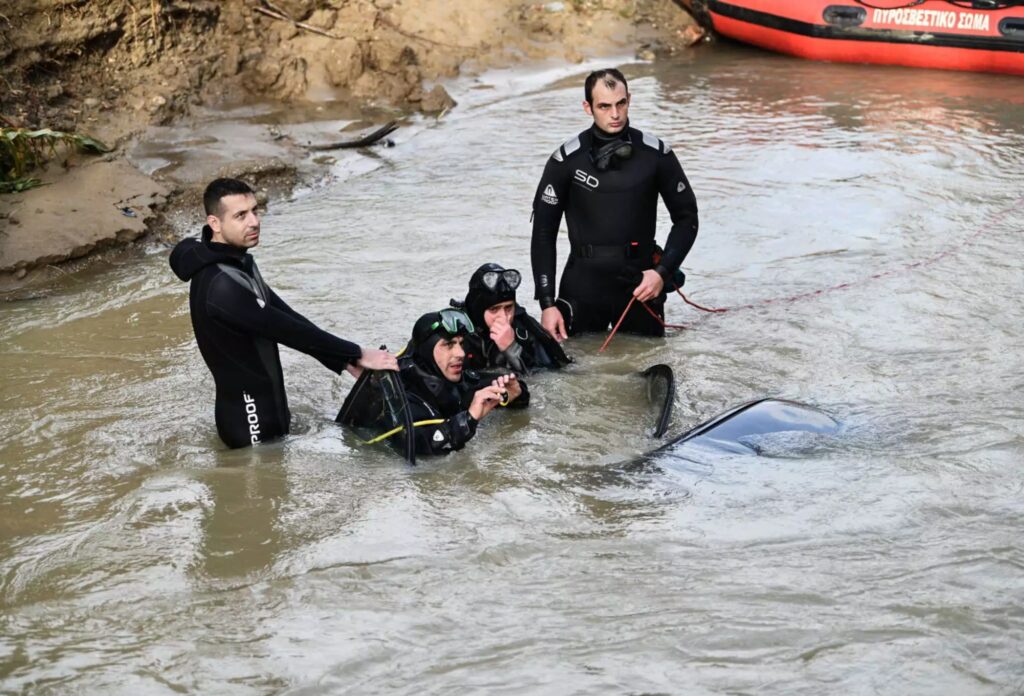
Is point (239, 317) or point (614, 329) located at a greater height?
point (239, 317)

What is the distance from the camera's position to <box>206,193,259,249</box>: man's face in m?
5.05

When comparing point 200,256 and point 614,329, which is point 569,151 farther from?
point 200,256

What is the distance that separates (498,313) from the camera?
5.96 metres

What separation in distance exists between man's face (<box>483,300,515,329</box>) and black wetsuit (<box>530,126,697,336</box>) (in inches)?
17.9

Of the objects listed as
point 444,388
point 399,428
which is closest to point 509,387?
point 444,388

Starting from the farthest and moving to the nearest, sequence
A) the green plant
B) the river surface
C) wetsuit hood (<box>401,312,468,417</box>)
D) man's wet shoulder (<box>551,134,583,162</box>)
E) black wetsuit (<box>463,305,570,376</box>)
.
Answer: the green plant, man's wet shoulder (<box>551,134,583,162</box>), black wetsuit (<box>463,305,570,376</box>), wetsuit hood (<box>401,312,468,417</box>), the river surface

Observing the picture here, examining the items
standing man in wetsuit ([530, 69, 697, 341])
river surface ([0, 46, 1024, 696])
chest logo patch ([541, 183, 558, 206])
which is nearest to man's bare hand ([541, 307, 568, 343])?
standing man in wetsuit ([530, 69, 697, 341])

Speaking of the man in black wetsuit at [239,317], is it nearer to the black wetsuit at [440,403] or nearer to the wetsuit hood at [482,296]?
the black wetsuit at [440,403]

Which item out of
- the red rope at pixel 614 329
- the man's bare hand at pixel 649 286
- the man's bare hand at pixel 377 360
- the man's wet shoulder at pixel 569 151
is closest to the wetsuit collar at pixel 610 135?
the man's wet shoulder at pixel 569 151

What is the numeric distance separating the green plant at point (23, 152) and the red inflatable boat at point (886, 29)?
8.25 metres

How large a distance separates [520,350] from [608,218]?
879 millimetres

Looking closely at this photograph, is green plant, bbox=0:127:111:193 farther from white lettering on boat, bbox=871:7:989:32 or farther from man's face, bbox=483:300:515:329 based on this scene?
white lettering on boat, bbox=871:7:989:32

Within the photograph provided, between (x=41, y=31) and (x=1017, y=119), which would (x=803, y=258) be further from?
(x=41, y=31)

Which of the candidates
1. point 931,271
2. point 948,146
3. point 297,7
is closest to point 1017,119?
point 948,146
